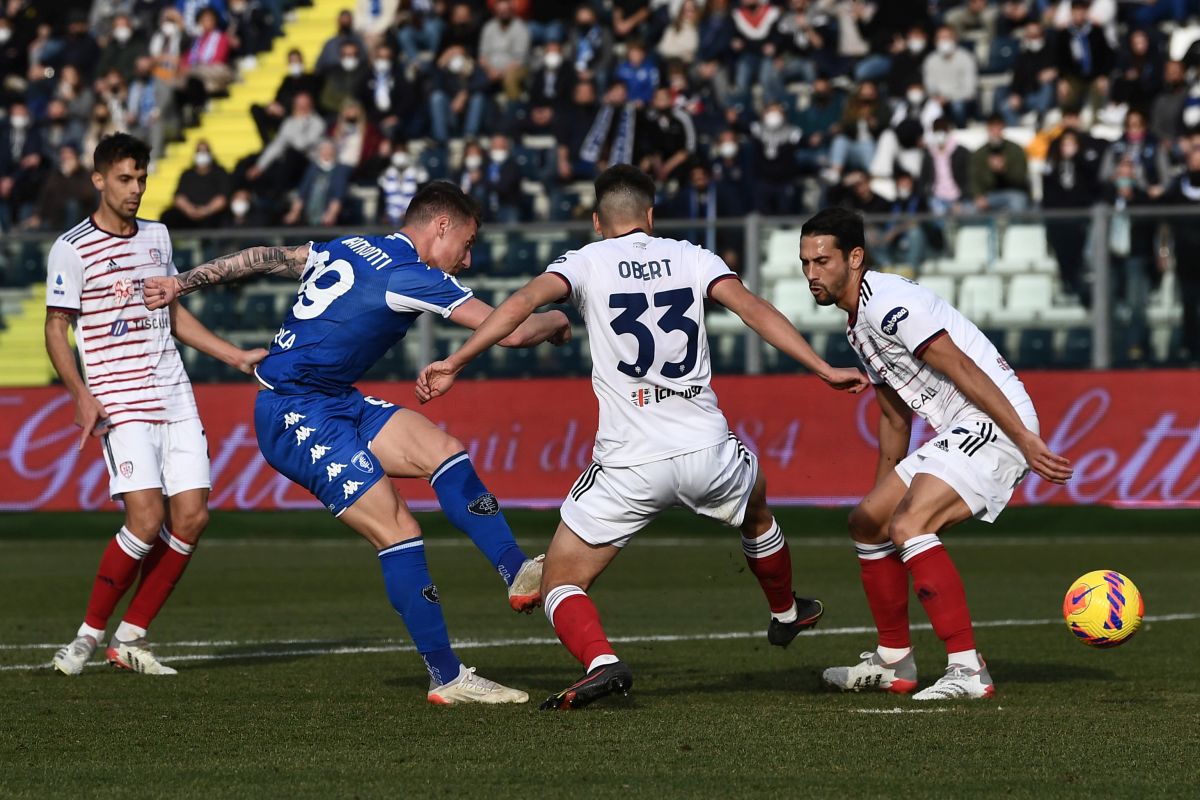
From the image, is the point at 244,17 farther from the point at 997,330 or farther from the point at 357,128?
the point at 997,330

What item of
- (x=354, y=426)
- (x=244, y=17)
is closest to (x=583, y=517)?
(x=354, y=426)

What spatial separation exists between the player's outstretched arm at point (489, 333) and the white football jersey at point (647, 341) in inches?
8.8

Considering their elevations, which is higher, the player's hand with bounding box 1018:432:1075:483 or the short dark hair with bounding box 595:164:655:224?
the short dark hair with bounding box 595:164:655:224

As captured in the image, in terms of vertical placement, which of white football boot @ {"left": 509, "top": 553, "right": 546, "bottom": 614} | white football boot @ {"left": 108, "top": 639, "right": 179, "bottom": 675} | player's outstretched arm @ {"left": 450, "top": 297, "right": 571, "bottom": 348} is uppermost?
player's outstretched arm @ {"left": 450, "top": 297, "right": 571, "bottom": 348}

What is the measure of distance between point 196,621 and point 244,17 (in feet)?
59.4

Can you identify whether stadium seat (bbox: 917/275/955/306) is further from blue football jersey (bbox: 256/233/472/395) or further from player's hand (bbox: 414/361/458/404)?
player's hand (bbox: 414/361/458/404)

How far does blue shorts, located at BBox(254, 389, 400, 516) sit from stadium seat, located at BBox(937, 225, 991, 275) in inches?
391

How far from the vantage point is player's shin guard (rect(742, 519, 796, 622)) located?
8.39m

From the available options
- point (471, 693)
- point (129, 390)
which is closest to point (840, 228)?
point (471, 693)

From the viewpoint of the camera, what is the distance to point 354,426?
825 cm

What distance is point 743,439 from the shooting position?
17516 mm

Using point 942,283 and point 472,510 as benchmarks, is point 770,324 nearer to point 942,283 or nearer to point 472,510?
point 472,510

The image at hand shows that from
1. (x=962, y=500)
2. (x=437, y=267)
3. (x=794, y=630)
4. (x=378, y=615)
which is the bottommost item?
(x=378, y=615)

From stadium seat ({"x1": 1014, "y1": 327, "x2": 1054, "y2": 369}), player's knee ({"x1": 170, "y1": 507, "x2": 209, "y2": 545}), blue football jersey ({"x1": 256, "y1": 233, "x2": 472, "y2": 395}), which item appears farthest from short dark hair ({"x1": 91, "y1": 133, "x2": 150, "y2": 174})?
stadium seat ({"x1": 1014, "y1": 327, "x2": 1054, "y2": 369})
